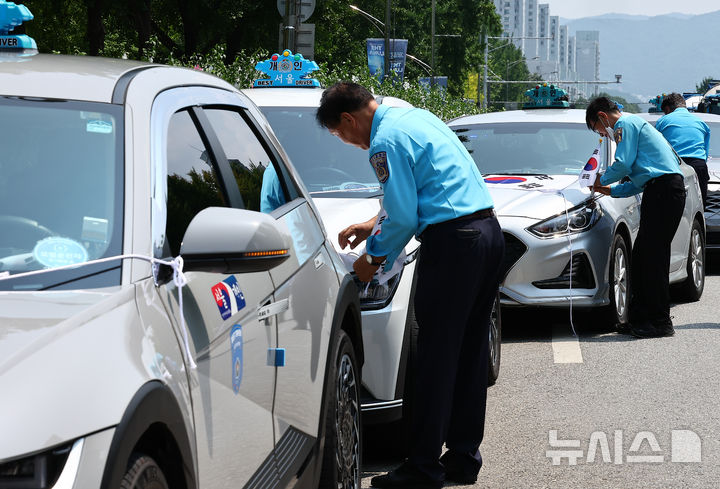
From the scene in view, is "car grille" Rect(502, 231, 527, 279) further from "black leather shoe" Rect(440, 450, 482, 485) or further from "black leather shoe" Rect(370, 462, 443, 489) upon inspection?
"black leather shoe" Rect(370, 462, 443, 489)

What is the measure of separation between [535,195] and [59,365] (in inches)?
294

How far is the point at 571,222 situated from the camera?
9180 mm

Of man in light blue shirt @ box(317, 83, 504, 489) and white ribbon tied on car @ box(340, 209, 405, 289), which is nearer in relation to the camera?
man in light blue shirt @ box(317, 83, 504, 489)

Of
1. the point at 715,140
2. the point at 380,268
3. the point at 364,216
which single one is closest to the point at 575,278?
the point at 364,216

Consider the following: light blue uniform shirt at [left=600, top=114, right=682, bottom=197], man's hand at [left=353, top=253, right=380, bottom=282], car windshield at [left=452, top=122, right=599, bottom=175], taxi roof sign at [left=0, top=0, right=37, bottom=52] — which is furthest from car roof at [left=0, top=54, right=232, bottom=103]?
car windshield at [left=452, top=122, right=599, bottom=175]

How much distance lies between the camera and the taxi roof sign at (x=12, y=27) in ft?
12.1

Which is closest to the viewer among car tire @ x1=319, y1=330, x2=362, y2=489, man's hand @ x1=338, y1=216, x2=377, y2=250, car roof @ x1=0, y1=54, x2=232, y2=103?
car roof @ x1=0, y1=54, x2=232, y2=103

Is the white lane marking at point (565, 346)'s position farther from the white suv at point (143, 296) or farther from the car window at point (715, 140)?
the car window at point (715, 140)

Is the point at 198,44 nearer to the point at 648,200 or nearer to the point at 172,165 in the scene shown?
the point at 648,200

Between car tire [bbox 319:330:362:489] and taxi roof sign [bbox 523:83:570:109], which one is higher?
taxi roof sign [bbox 523:83:570:109]

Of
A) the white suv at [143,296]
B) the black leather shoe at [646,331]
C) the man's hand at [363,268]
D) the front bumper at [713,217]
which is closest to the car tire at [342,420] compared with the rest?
the white suv at [143,296]

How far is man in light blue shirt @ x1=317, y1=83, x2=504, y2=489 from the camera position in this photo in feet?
16.5

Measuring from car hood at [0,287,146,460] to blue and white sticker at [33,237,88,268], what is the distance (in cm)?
24

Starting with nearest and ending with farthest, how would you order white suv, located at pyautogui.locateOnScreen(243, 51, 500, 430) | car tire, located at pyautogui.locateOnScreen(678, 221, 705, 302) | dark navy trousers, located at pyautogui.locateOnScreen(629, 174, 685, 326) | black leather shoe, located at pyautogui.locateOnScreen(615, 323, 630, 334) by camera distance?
white suv, located at pyautogui.locateOnScreen(243, 51, 500, 430) < dark navy trousers, located at pyautogui.locateOnScreen(629, 174, 685, 326) < black leather shoe, located at pyautogui.locateOnScreen(615, 323, 630, 334) < car tire, located at pyautogui.locateOnScreen(678, 221, 705, 302)
